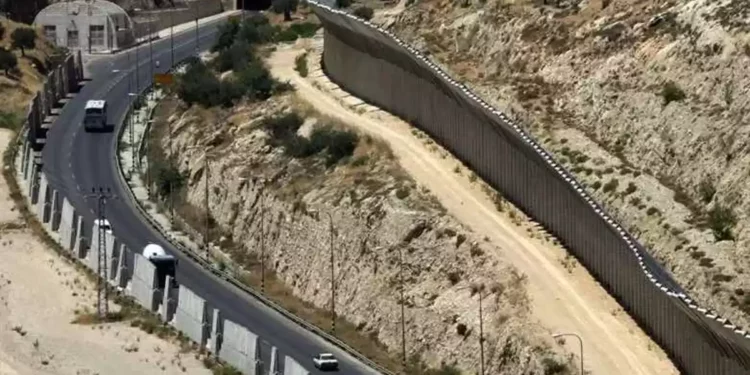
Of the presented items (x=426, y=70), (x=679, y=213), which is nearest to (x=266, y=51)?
(x=426, y=70)

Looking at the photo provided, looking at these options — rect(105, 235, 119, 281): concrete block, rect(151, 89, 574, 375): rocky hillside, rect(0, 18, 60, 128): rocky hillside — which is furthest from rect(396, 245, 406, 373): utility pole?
rect(0, 18, 60, 128): rocky hillside

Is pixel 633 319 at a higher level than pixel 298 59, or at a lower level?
higher

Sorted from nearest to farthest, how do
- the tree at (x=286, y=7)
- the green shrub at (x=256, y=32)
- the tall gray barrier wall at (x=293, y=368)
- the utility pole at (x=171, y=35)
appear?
the tall gray barrier wall at (x=293, y=368) < the green shrub at (x=256, y=32) < the utility pole at (x=171, y=35) < the tree at (x=286, y=7)

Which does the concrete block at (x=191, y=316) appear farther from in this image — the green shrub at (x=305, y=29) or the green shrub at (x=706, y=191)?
the green shrub at (x=305, y=29)

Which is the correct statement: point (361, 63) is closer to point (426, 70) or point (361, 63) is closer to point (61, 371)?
point (426, 70)

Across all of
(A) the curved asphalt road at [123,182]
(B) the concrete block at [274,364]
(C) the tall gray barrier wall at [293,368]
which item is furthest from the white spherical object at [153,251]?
(C) the tall gray barrier wall at [293,368]

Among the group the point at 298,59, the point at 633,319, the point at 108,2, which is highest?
the point at 633,319

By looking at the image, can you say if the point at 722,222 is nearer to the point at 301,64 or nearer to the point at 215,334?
the point at 215,334
